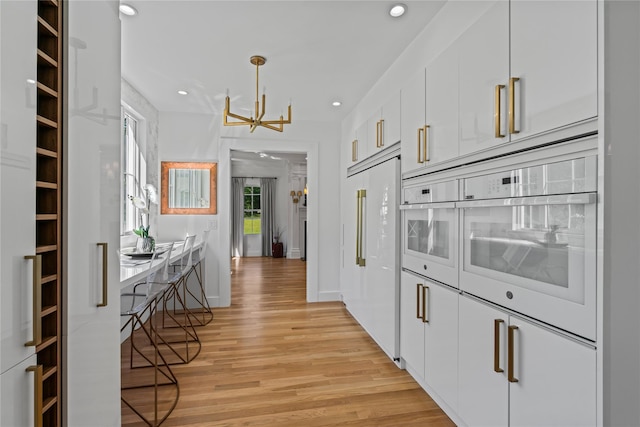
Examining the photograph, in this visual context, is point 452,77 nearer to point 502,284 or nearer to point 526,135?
point 526,135

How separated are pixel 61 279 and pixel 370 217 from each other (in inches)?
101

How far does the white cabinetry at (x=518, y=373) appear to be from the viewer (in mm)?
1102

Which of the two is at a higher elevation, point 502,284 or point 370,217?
point 370,217

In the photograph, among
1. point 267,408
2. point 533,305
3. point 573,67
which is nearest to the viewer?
point 573,67

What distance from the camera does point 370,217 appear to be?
3203 mm

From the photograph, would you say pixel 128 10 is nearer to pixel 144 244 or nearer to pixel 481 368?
pixel 144 244

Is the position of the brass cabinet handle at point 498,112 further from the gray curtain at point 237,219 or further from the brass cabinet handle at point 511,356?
the gray curtain at point 237,219

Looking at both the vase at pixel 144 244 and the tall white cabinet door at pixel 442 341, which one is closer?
the tall white cabinet door at pixel 442 341

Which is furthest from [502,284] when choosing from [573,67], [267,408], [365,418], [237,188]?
[237,188]

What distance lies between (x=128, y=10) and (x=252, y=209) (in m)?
7.32

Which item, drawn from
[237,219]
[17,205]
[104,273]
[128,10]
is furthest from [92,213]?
[237,219]

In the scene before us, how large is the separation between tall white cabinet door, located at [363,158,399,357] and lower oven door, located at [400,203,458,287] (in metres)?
0.20

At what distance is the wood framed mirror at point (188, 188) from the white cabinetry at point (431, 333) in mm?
2868

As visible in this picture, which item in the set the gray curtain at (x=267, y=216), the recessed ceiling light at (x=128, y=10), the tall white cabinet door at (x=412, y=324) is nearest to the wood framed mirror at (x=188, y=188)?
the recessed ceiling light at (x=128, y=10)
